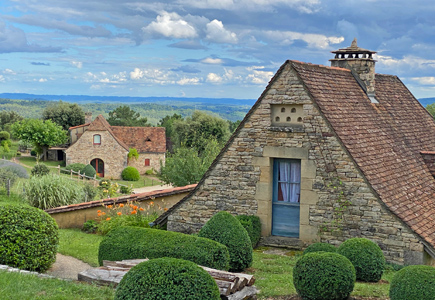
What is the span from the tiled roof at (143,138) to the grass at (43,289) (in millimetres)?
49269

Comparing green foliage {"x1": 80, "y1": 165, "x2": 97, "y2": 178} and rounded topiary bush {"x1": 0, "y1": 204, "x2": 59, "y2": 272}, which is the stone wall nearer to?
rounded topiary bush {"x1": 0, "y1": 204, "x2": 59, "y2": 272}

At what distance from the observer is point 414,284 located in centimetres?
762

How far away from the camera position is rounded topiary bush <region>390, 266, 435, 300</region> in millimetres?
7531

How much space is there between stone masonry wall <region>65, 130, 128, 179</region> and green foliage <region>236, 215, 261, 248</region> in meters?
41.9

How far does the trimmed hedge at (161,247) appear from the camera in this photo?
30.4ft

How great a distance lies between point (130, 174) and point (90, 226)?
3645cm

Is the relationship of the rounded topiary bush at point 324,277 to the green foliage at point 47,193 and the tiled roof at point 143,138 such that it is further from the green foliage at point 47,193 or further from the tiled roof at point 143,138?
the tiled roof at point 143,138

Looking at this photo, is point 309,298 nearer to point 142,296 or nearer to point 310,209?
point 142,296

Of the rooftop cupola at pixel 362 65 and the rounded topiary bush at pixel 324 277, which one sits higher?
the rooftop cupola at pixel 362 65

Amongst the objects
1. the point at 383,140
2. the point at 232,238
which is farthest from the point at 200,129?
the point at 232,238

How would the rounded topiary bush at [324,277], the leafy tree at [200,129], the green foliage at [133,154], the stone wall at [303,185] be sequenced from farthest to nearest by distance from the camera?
the leafy tree at [200,129], the green foliage at [133,154], the stone wall at [303,185], the rounded topiary bush at [324,277]

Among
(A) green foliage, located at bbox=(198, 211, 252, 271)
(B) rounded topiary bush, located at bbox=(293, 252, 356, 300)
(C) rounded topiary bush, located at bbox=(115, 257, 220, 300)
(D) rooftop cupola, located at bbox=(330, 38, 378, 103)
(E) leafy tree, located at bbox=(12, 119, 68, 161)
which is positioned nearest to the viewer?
(C) rounded topiary bush, located at bbox=(115, 257, 220, 300)

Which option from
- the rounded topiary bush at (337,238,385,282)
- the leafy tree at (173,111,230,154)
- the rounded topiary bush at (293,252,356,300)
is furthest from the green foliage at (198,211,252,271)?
the leafy tree at (173,111,230,154)

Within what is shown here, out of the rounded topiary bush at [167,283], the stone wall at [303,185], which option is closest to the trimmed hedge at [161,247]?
the rounded topiary bush at [167,283]
